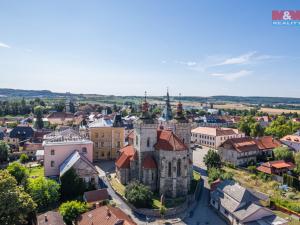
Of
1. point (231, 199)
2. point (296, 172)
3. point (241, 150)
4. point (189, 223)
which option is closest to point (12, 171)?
point (189, 223)

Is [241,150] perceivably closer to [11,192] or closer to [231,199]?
[231,199]

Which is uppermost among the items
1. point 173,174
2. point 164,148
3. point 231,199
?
point 164,148

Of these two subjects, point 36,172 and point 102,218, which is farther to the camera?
point 36,172

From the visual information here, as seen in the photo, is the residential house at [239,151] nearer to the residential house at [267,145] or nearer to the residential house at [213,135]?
the residential house at [267,145]

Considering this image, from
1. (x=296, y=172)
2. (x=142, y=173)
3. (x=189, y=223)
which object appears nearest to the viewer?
(x=189, y=223)

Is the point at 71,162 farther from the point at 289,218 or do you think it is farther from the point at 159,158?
the point at 289,218

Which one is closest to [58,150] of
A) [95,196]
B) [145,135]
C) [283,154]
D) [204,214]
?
[95,196]
